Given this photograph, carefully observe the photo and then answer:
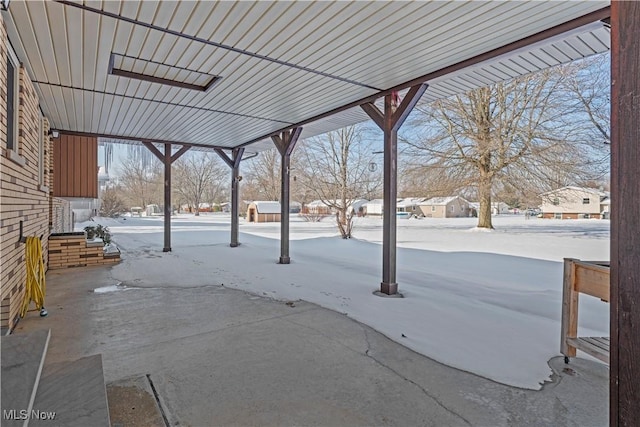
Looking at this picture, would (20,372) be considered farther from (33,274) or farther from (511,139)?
(511,139)

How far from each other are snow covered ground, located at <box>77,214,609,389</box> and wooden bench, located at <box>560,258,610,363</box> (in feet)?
0.86

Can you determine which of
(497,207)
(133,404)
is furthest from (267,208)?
(133,404)

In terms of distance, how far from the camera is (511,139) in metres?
12.8

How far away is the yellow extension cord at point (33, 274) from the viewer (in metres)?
3.71

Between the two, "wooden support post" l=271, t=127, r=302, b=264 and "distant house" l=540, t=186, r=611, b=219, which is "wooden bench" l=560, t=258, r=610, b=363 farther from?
"distant house" l=540, t=186, r=611, b=219

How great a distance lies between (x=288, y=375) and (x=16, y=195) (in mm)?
3077

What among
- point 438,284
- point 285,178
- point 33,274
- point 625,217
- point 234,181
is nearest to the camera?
point 625,217

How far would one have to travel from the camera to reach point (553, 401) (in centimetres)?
225

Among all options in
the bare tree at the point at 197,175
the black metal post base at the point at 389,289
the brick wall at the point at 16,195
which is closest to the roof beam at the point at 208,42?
the brick wall at the point at 16,195

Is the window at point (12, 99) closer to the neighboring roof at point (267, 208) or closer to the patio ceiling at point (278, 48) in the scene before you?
the patio ceiling at point (278, 48)

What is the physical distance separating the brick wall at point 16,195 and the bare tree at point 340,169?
9994 millimetres

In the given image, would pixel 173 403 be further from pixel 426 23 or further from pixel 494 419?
pixel 426 23

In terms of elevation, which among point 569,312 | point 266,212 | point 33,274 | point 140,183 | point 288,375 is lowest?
point 288,375

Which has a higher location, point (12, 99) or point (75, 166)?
point (12, 99)
